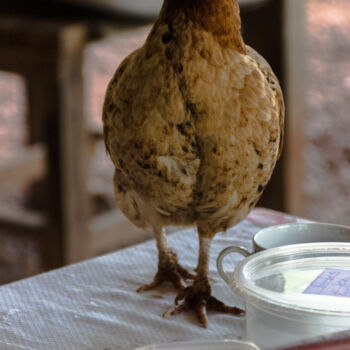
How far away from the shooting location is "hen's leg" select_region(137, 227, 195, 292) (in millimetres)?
1080

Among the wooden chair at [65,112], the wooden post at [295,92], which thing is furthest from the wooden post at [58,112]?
the wooden post at [295,92]

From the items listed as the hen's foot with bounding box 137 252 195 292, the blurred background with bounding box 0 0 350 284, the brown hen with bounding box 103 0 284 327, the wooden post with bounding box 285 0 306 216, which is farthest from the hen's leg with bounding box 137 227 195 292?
the wooden post with bounding box 285 0 306 216

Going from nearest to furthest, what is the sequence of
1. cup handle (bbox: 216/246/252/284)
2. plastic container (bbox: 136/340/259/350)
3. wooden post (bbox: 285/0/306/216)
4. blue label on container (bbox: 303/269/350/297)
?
plastic container (bbox: 136/340/259/350)
blue label on container (bbox: 303/269/350/297)
cup handle (bbox: 216/246/252/284)
wooden post (bbox: 285/0/306/216)

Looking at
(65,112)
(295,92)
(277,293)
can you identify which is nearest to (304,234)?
(277,293)

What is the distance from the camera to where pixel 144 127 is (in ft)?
2.82

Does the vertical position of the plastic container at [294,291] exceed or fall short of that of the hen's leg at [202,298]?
it exceeds it

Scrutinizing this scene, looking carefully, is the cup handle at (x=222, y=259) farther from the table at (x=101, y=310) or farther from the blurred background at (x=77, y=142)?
the blurred background at (x=77, y=142)

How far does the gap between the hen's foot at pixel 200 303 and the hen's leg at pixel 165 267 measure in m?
0.05

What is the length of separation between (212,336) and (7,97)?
149 inches

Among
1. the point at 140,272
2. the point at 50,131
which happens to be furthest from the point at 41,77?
the point at 140,272

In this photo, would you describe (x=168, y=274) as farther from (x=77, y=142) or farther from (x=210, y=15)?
(x=77, y=142)

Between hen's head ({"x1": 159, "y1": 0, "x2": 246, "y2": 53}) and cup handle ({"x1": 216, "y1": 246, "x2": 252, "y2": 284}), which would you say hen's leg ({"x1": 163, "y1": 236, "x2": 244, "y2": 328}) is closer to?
cup handle ({"x1": 216, "y1": 246, "x2": 252, "y2": 284})

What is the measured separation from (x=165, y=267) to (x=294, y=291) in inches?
13.5

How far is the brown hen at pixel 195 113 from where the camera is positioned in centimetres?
85
